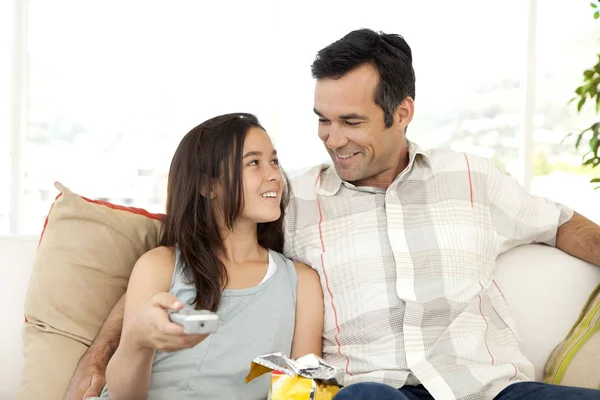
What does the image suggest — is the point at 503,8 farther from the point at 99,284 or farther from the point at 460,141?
the point at 99,284

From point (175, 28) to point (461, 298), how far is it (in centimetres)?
351

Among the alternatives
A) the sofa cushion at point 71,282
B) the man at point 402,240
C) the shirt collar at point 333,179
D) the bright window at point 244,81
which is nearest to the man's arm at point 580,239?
the man at point 402,240

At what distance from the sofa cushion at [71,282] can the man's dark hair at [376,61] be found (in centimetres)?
68

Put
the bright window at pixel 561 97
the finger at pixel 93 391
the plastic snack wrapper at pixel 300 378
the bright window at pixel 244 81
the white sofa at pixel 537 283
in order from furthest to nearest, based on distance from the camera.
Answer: the bright window at pixel 561 97 → the bright window at pixel 244 81 → the white sofa at pixel 537 283 → the finger at pixel 93 391 → the plastic snack wrapper at pixel 300 378

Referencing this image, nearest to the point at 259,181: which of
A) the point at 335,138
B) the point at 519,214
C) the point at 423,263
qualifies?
the point at 335,138

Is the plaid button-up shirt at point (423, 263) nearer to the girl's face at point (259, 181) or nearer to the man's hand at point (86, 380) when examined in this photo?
the girl's face at point (259, 181)

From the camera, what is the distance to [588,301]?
194 cm

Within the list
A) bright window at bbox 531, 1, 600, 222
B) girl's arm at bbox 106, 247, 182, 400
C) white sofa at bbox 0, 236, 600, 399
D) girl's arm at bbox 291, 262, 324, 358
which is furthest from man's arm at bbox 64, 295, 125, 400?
bright window at bbox 531, 1, 600, 222

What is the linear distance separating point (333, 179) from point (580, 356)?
0.77 metres

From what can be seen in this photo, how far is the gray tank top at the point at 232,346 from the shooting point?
5.31ft

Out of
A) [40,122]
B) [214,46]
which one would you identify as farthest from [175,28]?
[40,122]

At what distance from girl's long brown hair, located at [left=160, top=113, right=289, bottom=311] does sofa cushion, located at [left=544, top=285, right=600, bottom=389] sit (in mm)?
861

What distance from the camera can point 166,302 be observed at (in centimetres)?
124

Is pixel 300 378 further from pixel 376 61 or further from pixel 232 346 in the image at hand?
pixel 376 61
